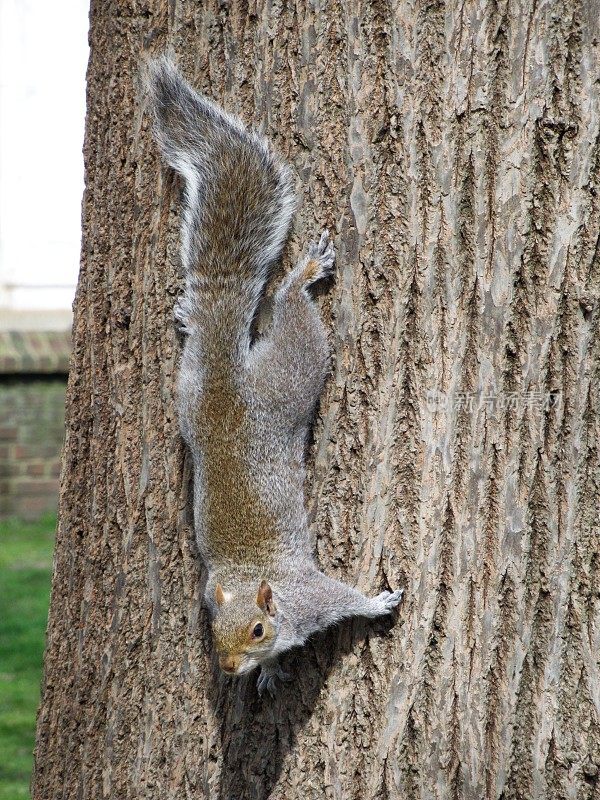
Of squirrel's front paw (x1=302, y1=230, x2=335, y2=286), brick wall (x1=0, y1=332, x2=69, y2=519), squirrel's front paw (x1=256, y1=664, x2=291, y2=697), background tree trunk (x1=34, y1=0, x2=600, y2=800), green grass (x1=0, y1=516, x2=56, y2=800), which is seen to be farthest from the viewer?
brick wall (x1=0, y1=332, x2=69, y2=519)

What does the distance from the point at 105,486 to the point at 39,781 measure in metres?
0.69

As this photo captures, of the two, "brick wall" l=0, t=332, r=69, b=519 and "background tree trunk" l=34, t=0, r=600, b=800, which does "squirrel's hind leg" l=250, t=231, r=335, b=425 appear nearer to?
"background tree trunk" l=34, t=0, r=600, b=800

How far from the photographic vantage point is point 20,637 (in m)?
4.71

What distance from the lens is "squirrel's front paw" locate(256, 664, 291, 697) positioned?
1.83 metres

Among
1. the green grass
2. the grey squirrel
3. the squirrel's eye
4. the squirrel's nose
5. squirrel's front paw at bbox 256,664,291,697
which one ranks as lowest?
the green grass

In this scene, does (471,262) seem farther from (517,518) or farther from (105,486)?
(105,486)

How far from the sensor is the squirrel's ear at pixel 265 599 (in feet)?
6.08

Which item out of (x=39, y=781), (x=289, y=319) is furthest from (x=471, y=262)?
(x=39, y=781)

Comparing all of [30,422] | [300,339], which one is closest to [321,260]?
[300,339]

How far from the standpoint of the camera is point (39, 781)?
7.09 ft

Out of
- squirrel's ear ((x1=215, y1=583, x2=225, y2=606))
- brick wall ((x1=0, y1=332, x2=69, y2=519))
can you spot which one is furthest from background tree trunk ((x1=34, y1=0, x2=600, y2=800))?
brick wall ((x1=0, y1=332, x2=69, y2=519))

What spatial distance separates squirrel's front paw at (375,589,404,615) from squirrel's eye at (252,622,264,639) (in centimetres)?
26

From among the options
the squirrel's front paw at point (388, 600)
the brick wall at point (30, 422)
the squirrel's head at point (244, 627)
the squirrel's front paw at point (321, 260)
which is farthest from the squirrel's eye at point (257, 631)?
the brick wall at point (30, 422)

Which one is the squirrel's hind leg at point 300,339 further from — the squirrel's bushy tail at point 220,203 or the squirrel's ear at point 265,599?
the squirrel's ear at point 265,599
